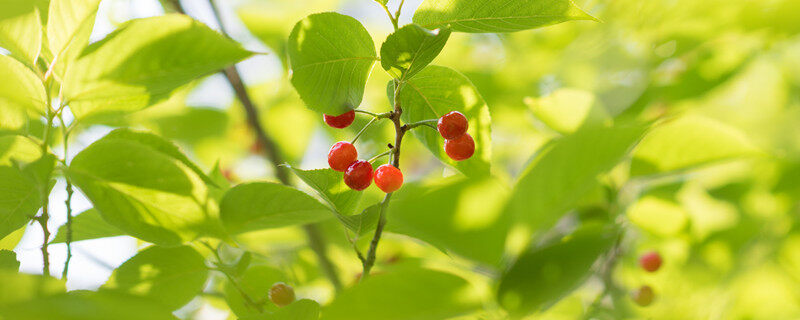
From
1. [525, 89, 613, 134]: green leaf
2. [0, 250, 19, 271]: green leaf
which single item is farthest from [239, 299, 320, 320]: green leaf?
[525, 89, 613, 134]: green leaf

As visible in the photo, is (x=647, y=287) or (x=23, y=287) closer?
(x=23, y=287)

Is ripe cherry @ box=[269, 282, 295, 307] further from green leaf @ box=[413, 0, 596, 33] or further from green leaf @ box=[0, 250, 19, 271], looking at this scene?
green leaf @ box=[413, 0, 596, 33]

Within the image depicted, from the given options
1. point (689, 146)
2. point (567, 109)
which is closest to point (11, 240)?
point (567, 109)

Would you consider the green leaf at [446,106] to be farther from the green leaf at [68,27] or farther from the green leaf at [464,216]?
the green leaf at [68,27]

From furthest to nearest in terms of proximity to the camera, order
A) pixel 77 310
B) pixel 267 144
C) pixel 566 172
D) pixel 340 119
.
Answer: pixel 267 144 < pixel 340 119 < pixel 566 172 < pixel 77 310

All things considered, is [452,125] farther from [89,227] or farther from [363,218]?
[89,227]

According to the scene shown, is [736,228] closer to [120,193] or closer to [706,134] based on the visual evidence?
[706,134]

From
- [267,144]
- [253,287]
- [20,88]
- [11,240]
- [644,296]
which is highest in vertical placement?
[20,88]

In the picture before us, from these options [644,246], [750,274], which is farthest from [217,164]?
[750,274]

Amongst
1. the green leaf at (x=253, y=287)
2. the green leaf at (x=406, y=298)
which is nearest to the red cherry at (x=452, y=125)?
the green leaf at (x=406, y=298)
